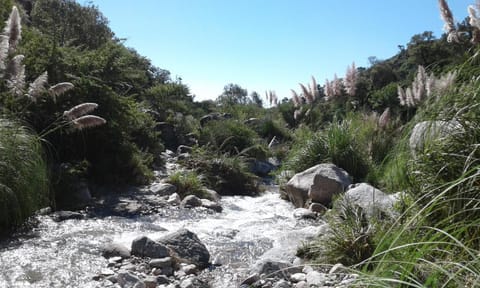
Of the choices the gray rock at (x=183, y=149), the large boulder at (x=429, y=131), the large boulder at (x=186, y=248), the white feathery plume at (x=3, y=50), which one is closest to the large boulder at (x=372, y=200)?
the large boulder at (x=429, y=131)

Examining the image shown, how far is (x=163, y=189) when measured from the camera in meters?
8.80

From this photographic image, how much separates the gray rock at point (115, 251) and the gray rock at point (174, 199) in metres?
3.16

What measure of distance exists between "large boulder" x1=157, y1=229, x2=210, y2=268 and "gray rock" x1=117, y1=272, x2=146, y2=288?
30.4 inches

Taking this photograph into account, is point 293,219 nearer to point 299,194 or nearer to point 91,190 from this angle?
point 299,194

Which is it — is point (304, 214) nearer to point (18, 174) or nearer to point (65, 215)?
point (65, 215)

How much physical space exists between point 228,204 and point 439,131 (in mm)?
5712

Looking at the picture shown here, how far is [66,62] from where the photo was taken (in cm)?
877

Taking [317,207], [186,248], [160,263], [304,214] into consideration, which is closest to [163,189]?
[304,214]

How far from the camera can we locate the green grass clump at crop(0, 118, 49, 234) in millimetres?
4922

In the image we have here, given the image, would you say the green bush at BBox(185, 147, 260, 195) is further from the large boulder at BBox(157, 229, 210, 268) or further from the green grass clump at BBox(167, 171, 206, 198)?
the large boulder at BBox(157, 229, 210, 268)

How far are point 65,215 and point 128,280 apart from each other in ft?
9.21

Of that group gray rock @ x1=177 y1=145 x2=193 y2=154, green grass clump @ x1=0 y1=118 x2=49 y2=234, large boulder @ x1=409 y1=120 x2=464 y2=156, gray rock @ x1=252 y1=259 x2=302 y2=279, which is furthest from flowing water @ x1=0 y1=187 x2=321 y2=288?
gray rock @ x1=177 y1=145 x2=193 y2=154

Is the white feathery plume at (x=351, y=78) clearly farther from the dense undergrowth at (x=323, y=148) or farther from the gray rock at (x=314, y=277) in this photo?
the gray rock at (x=314, y=277)

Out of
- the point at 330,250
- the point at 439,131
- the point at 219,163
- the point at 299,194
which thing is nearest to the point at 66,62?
the point at 219,163
